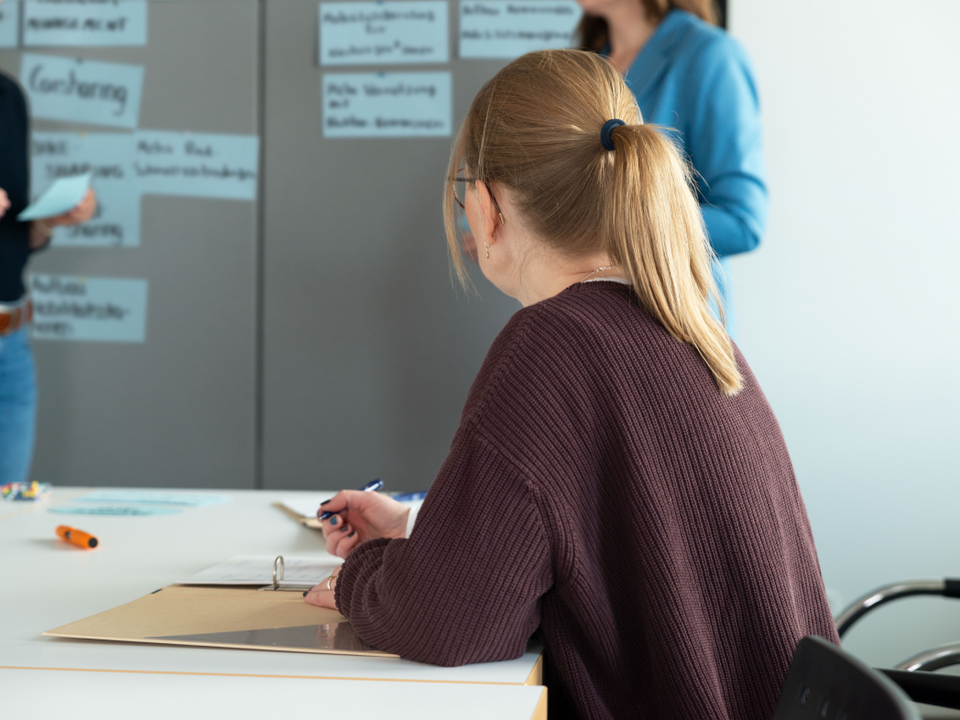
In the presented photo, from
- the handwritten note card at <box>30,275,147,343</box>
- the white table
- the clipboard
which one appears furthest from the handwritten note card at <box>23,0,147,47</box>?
the clipboard

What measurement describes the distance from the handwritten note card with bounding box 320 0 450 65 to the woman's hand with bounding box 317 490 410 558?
147 centimetres

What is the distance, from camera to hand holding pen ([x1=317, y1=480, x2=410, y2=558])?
1033 mm

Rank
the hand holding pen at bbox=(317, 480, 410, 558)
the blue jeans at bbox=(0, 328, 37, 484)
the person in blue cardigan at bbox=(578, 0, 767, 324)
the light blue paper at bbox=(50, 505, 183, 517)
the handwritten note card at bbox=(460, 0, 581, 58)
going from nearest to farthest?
the hand holding pen at bbox=(317, 480, 410, 558), the light blue paper at bbox=(50, 505, 183, 517), the person in blue cardigan at bbox=(578, 0, 767, 324), the blue jeans at bbox=(0, 328, 37, 484), the handwritten note card at bbox=(460, 0, 581, 58)

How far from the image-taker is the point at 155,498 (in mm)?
1496

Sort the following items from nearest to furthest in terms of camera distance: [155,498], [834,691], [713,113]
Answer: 1. [834,691]
2. [155,498]
3. [713,113]

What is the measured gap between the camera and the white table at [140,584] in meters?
0.69

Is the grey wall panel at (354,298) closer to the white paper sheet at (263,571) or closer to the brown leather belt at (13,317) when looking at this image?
the brown leather belt at (13,317)

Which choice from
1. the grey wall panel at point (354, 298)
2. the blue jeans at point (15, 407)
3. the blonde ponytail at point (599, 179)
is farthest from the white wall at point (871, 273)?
the blue jeans at point (15, 407)

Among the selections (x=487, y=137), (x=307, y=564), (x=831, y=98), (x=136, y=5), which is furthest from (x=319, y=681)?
(x=136, y=5)

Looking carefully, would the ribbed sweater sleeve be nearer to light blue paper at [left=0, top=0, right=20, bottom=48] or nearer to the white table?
the white table

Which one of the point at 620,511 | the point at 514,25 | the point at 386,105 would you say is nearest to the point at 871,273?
the point at 514,25

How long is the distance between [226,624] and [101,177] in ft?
5.99

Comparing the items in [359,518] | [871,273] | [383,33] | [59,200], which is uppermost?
[383,33]

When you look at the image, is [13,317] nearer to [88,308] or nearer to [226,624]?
[88,308]
